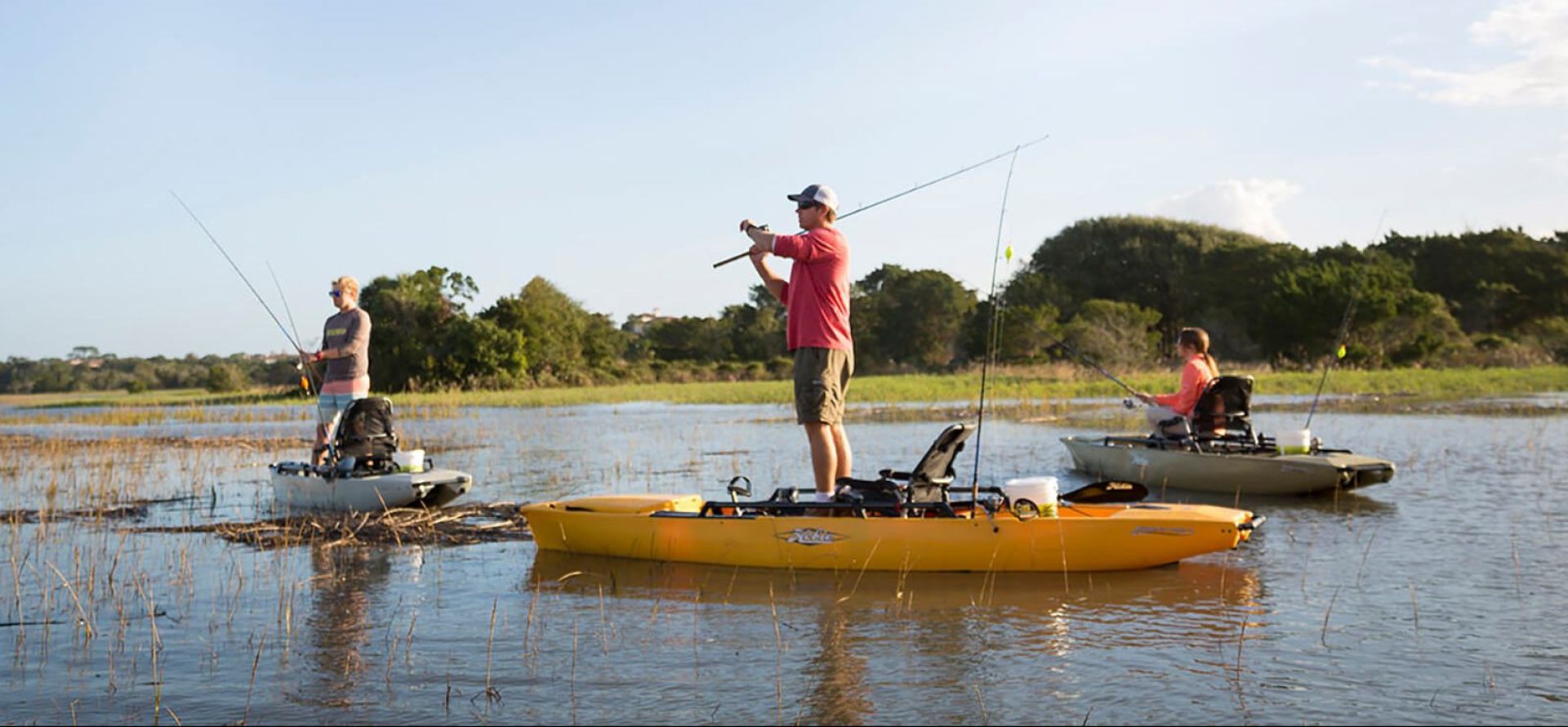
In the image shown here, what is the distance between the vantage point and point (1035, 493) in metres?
7.58

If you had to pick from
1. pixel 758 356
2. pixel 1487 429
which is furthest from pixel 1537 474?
pixel 758 356

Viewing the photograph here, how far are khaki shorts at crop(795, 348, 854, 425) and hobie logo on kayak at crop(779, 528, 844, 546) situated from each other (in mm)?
655

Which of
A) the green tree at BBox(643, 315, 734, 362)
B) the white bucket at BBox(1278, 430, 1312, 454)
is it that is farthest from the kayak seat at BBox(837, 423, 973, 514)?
the green tree at BBox(643, 315, 734, 362)

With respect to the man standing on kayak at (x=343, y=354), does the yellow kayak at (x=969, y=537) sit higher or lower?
lower

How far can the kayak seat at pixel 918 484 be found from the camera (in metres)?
7.51

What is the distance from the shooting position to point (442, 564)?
8602 millimetres

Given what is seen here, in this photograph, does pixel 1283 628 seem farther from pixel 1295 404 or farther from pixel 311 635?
pixel 1295 404

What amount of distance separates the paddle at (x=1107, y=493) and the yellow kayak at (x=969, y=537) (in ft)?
1.11

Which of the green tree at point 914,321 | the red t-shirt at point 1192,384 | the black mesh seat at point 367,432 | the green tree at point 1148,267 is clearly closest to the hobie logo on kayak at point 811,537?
the black mesh seat at point 367,432

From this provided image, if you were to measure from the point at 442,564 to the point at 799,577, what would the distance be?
2572 millimetres

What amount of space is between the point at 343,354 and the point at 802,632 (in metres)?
5.67

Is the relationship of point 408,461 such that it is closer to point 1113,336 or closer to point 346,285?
point 346,285

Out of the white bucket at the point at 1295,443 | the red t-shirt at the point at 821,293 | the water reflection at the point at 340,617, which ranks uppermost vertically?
the red t-shirt at the point at 821,293

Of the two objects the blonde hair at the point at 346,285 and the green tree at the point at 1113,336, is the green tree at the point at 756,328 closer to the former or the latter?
the green tree at the point at 1113,336
